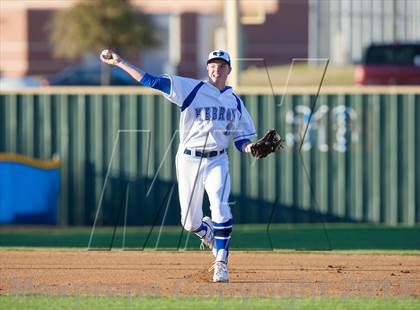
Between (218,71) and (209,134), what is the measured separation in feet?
1.89

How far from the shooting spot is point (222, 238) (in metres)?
11.5

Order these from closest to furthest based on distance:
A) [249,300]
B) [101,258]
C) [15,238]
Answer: [249,300] → [101,258] → [15,238]

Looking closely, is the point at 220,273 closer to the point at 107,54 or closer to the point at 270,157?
the point at 107,54

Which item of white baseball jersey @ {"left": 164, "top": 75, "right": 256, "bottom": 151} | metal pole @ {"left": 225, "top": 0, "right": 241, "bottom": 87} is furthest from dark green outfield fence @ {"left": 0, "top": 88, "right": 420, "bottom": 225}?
white baseball jersey @ {"left": 164, "top": 75, "right": 256, "bottom": 151}

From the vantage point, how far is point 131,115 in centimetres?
2114

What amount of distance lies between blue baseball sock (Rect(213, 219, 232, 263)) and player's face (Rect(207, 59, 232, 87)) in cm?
126

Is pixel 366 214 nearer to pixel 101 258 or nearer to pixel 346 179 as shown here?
pixel 346 179

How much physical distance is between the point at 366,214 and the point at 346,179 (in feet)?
2.16

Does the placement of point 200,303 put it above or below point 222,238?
below

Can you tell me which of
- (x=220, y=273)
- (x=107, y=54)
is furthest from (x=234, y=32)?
(x=220, y=273)

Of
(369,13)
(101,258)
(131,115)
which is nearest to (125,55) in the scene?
(369,13)

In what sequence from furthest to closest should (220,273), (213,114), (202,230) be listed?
(202,230) → (213,114) → (220,273)

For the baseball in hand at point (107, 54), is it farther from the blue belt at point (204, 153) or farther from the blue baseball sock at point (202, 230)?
the blue baseball sock at point (202, 230)

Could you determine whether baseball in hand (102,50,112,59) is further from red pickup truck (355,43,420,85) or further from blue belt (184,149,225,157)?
red pickup truck (355,43,420,85)
